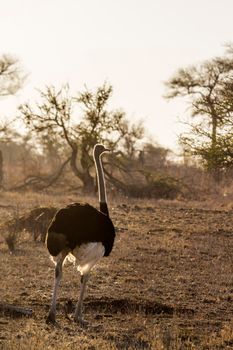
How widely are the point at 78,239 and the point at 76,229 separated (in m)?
0.10

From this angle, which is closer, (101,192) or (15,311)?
(15,311)

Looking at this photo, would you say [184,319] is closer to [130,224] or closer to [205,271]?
[205,271]

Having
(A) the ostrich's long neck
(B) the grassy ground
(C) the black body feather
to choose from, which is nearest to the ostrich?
(C) the black body feather

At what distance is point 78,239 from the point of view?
7949mm

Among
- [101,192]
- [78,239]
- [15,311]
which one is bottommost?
[15,311]

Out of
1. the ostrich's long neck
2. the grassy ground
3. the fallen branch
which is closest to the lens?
the grassy ground

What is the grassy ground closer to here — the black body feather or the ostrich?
the ostrich

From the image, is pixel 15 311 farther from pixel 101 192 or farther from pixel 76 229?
pixel 101 192

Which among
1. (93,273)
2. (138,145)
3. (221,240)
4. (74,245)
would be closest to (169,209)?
(221,240)

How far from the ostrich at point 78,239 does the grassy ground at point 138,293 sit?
49 cm

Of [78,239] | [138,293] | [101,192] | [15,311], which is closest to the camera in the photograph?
[78,239]

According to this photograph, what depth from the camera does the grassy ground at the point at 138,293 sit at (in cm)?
730

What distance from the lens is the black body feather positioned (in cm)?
789

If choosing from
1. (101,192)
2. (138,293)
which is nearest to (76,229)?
(101,192)
